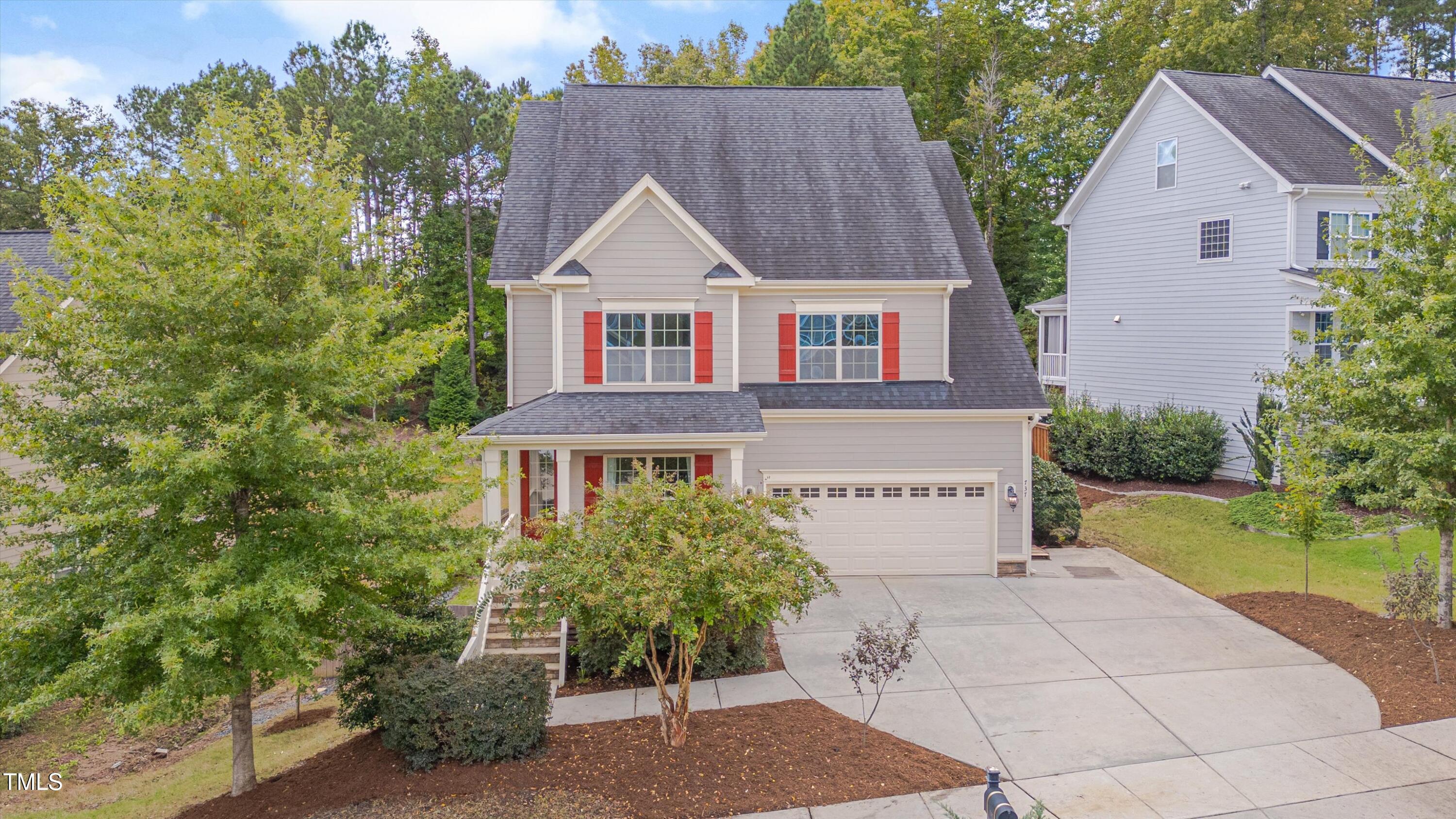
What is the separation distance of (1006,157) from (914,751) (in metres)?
33.2

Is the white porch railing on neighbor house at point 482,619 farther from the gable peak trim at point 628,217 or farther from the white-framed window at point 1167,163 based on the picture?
the white-framed window at point 1167,163

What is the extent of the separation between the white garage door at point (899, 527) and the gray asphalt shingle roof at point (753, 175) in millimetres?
4246

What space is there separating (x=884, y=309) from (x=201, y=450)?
1239cm

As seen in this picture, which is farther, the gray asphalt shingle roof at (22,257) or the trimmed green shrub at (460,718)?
the gray asphalt shingle roof at (22,257)

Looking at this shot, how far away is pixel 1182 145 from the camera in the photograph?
2488 centimetres

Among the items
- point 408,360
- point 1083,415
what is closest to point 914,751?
point 408,360

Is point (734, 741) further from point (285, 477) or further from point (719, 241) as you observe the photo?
point (719, 241)

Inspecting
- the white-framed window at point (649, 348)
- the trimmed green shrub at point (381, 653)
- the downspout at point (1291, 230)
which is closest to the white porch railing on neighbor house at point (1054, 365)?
the downspout at point (1291, 230)

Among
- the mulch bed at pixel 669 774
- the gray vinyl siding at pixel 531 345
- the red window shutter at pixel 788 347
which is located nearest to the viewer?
the mulch bed at pixel 669 774

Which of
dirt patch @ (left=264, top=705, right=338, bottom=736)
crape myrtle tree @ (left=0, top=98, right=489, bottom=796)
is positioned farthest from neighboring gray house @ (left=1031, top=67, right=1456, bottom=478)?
dirt patch @ (left=264, top=705, right=338, bottom=736)

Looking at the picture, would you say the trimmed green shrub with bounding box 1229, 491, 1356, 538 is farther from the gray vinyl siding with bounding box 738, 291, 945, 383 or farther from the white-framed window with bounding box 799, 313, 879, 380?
the white-framed window with bounding box 799, 313, 879, 380

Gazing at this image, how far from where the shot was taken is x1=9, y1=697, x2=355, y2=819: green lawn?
33.5 feet

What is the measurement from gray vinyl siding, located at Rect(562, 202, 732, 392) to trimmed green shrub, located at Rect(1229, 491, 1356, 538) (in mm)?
12239

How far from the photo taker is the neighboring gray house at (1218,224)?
22078 mm
